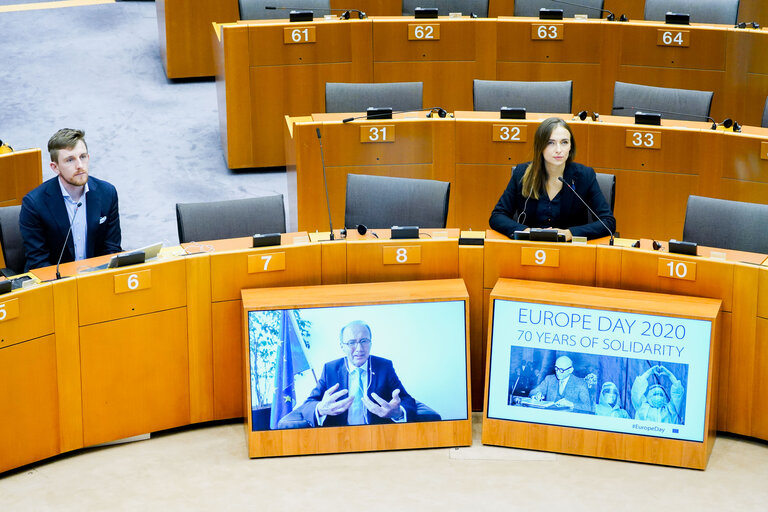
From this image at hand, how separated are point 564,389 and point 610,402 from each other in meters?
0.19

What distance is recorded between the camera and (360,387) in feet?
14.9

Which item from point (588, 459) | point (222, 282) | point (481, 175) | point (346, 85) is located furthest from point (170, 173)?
point (588, 459)

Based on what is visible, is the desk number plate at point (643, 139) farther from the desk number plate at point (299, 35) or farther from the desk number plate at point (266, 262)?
the desk number plate at point (266, 262)

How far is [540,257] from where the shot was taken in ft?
15.6

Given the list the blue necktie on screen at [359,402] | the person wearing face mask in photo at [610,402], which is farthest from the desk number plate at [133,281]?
the person wearing face mask in photo at [610,402]

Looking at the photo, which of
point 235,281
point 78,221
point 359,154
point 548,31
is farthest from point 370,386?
point 548,31

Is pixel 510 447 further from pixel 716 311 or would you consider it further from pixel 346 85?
pixel 346 85

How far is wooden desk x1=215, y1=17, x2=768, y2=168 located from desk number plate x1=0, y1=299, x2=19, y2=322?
336 centimetres

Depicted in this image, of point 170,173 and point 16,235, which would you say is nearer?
point 16,235

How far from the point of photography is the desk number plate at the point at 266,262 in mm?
4680

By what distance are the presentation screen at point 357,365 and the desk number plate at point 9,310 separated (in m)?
0.90

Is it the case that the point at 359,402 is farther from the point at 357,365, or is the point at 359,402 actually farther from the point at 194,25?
the point at 194,25

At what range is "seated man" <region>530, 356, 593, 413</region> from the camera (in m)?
4.51

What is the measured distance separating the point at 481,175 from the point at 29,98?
4.04 meters
